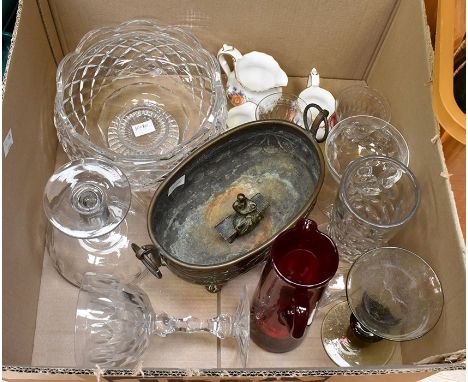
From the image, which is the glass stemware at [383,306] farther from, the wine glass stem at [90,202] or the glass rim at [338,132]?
the wine glass stem at [90,202]

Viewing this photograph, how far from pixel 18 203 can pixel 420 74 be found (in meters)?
0.52

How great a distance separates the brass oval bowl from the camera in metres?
0.67

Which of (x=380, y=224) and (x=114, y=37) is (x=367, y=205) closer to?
(x=380, y=224)

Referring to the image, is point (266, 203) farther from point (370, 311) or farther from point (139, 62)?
point (139, 62)

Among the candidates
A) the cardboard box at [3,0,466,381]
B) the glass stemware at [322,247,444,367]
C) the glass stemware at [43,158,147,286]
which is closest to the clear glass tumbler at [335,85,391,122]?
the cardboard box at [3,0,466,381]

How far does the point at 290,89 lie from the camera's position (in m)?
0.87

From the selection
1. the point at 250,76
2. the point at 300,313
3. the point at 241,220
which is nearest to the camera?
the point at 300,313

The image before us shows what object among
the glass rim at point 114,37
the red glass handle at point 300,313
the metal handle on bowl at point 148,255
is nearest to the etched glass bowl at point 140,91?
the glass rim at point 114,37

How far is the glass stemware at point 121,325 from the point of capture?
1.97 feet

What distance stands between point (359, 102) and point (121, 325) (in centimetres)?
47

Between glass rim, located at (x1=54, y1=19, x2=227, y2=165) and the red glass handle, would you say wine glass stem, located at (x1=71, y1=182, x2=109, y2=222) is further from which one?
the red glass handle

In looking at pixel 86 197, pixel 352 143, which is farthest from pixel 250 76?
pixel 86 197

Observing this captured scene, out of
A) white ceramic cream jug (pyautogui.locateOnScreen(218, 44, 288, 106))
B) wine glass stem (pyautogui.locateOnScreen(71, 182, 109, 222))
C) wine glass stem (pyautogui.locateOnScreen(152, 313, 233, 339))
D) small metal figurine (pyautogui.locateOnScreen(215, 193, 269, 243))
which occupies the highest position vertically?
white ceramic cream jug (pyautogui.locateOnScreen(218, 44, 288, 106))

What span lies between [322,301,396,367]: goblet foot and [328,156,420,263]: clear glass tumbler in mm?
88
